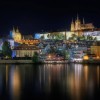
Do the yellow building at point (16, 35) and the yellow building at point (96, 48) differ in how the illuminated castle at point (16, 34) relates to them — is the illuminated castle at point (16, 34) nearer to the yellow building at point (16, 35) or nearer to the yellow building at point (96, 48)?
the yellow building at point (16, 35)

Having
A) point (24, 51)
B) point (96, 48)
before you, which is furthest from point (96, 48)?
point (24, 51)

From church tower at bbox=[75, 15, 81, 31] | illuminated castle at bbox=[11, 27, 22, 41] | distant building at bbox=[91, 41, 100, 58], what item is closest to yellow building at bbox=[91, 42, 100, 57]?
distant building at bbox=[91, 41, 100, 58]

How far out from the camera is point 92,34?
192 ft

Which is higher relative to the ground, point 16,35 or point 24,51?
point 16,35

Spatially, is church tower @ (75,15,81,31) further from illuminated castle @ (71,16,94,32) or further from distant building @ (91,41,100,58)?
distant building @ (91,41,100,58)

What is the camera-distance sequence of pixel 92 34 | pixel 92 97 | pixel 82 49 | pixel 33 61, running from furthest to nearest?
pixel 92 34 < pixel 82 49 < pixel 33 61 < pixel 92 97

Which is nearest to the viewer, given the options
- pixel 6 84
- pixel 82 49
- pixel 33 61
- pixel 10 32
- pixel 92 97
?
pixel 92 97

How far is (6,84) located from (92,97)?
15.2 feet

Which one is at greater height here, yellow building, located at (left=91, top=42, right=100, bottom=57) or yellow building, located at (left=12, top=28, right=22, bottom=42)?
yellow building, located at (left=12, top=28, right=22, bottom=42)

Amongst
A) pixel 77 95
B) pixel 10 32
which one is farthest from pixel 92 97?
pixel 10 32

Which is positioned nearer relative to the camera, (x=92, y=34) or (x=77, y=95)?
(x=77, y=95)

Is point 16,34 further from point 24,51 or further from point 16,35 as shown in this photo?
point 24,51

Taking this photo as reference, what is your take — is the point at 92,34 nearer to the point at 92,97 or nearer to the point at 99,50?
the point at 99,50

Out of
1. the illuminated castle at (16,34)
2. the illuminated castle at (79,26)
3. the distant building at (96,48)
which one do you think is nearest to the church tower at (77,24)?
the illuminated castle at (79,26)
